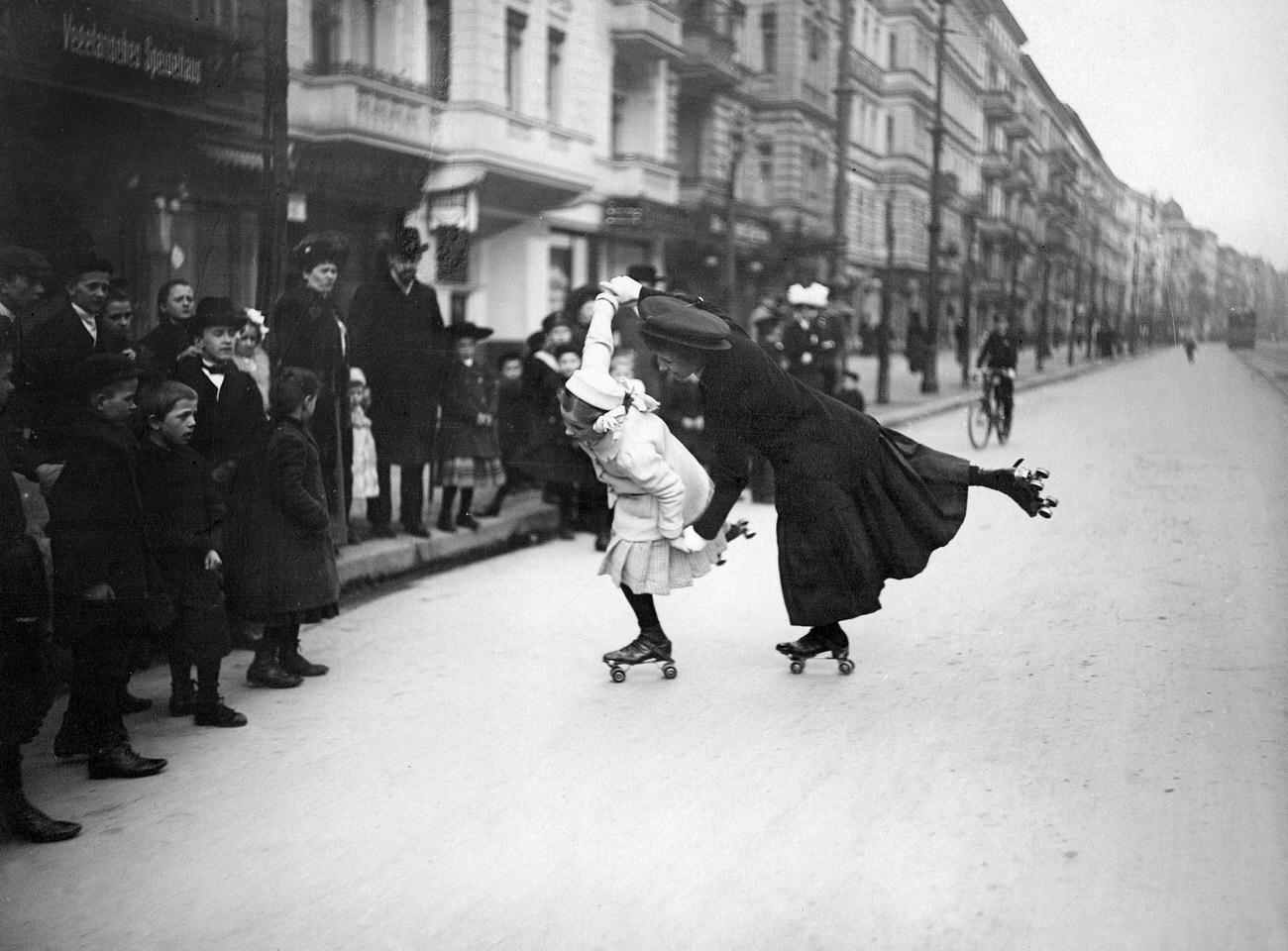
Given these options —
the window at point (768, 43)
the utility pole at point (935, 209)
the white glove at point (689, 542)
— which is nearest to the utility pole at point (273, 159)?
the white glove at point (689, 542)

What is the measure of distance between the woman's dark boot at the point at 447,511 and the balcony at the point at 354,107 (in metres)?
2.36

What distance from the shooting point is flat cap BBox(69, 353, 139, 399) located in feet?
→ 14.1

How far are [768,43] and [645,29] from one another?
14.2 ft

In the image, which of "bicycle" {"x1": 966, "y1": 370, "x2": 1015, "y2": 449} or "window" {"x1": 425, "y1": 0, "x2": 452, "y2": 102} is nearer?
"window" {"x1": 425, "y1": 0, "x2": 452, "y2": 102}

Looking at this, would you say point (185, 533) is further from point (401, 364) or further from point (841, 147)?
point (841, 147)

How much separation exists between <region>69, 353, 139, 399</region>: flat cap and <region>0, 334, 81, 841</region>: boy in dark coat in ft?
1.69

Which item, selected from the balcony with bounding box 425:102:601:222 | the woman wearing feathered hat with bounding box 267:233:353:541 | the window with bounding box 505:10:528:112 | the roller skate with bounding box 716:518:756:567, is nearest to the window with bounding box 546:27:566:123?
the balcony with bounding box 425:102:601:222

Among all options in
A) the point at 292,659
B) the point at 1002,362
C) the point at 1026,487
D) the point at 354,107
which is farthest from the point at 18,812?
the point at 1002,362

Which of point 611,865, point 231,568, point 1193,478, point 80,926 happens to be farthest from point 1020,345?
point 80,926

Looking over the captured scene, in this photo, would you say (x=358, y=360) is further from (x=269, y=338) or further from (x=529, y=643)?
(x=529, y=643)

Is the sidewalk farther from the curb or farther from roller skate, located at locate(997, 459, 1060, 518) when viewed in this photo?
roller skate, located at locate(997, 459, 1060, 518)

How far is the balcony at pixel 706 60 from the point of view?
27531mm

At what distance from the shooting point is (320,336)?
766cm

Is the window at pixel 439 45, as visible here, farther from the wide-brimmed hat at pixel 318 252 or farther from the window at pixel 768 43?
the window at pixel 768 43
